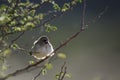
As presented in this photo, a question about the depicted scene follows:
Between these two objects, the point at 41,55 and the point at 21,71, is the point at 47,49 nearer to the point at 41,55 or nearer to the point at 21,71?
the point at 41,55

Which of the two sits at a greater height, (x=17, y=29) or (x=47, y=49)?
(x=17, y=29)

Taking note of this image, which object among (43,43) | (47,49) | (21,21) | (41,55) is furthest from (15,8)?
(43,43)

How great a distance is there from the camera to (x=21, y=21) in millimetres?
3500

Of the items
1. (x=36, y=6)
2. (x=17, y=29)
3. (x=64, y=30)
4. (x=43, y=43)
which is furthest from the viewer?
(x=64, y=30)

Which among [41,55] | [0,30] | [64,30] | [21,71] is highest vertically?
[21,71]

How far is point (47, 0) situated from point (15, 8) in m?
0.54

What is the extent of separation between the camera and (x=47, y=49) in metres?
A: 4.98

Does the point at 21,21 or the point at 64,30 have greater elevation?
the point at 21,21

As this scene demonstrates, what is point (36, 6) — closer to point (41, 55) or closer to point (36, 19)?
point (36, 19)

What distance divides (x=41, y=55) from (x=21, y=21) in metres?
0.89

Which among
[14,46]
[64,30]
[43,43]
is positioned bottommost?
[64,30]

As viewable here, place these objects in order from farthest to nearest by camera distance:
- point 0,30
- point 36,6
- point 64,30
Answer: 1. point 64,30
2. point 36,6
3. point 0,30

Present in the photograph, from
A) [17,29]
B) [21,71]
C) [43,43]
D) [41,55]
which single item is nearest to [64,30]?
[43,43]

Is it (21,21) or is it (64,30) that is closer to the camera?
(21,21)
